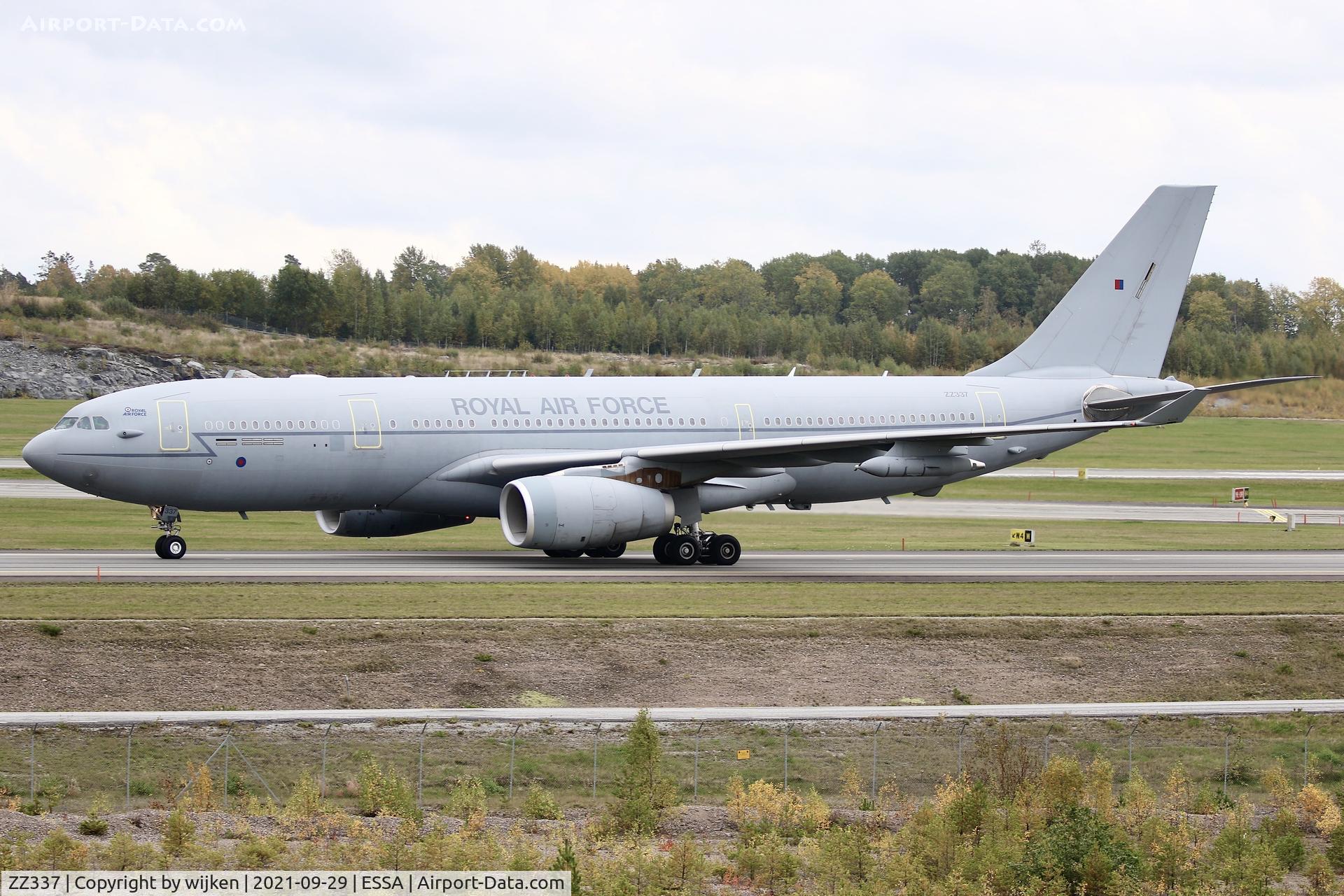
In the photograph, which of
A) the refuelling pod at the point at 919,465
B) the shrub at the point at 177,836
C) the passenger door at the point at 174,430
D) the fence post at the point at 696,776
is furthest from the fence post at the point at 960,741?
the passenger door at the point at 174,430

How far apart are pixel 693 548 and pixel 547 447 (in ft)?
14.4

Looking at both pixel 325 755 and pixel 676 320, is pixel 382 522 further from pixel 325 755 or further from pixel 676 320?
pixel 676 320

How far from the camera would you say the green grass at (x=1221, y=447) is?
278 feet

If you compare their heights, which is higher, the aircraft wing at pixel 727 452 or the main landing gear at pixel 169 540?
the aircraft wing at pixel 727 452

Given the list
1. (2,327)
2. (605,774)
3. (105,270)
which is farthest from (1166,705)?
(105,270)

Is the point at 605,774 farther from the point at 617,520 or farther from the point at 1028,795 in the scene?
the point at 617,520

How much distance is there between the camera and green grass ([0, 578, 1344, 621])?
28406mm

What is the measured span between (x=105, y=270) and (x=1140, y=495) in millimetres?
113136

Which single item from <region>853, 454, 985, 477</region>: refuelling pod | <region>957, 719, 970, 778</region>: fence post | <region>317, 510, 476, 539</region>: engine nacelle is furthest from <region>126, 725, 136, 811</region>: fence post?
<region>853, 454, 985, 477</region>: refuelling pod

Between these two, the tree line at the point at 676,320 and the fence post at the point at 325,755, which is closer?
the fence post at the point at 325,755

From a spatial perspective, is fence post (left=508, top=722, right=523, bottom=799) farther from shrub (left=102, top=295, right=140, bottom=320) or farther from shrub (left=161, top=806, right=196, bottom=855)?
shrub (left=102, top=295, right=140, bottom=320)

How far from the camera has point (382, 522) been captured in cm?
3884

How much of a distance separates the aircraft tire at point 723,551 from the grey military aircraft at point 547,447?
4 centimetres

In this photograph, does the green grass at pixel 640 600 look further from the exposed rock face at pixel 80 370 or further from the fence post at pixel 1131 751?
the exposed rock face at pixel 80 370
